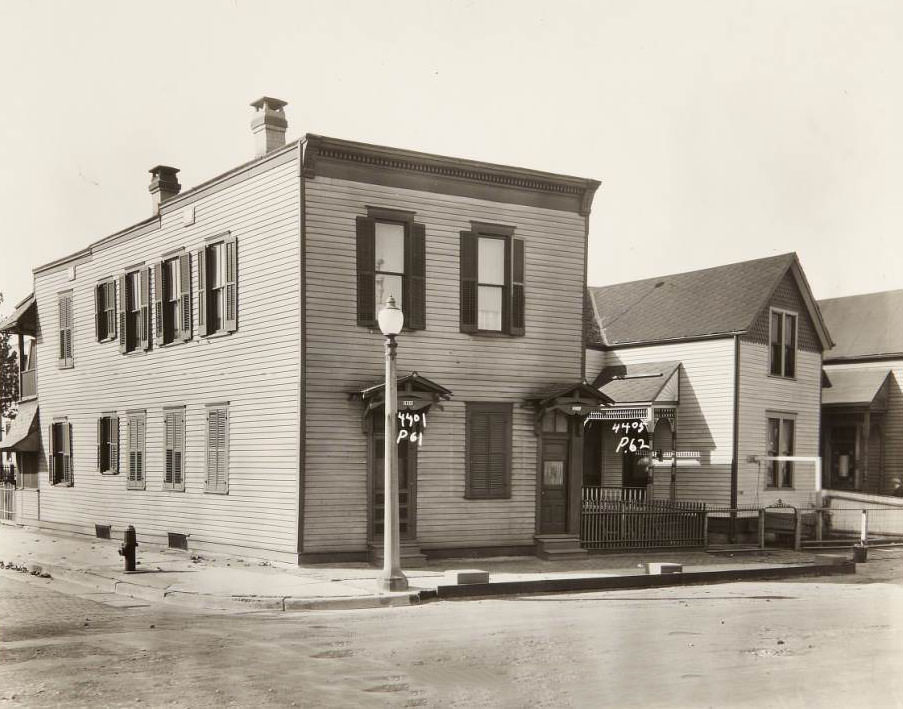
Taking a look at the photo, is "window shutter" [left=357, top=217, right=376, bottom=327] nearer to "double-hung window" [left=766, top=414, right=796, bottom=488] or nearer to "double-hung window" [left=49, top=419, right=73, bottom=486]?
"double-hung window" [left=49, top=419, right=73, bottom=486]

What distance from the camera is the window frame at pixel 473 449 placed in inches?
765

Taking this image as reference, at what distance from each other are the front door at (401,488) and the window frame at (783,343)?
1465 centimetres

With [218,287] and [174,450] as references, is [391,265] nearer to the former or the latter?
[218,287]

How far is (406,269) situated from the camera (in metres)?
18.9

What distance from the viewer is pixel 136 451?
23.6m

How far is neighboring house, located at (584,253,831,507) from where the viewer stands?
28.2 metres

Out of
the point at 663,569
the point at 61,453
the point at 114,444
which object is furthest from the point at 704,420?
the point at 61,453

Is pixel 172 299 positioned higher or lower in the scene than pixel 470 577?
higher

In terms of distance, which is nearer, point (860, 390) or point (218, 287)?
point (218, 287)

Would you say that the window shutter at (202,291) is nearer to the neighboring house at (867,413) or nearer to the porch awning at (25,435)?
the porch awning at (25,435)

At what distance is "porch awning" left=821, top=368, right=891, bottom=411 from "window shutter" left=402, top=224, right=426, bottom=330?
21000 mm

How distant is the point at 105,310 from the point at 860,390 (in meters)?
25.4

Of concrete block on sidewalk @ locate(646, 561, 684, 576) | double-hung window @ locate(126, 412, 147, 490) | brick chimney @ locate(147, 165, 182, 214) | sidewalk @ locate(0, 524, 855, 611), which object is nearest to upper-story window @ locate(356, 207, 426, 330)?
sidewalk @ locate(0, 524, 855, 611)

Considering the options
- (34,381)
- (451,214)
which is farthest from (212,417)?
(34,381)
